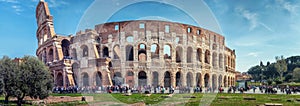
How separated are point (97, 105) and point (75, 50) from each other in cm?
2615

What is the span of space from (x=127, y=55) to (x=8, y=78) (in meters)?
22.6

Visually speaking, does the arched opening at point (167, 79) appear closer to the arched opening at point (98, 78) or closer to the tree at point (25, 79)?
the arched opening at point (98, 78)

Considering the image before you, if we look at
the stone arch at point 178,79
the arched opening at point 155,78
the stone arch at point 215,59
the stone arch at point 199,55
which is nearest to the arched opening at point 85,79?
the arched opening at point 155,78

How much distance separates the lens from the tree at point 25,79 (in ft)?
50.2

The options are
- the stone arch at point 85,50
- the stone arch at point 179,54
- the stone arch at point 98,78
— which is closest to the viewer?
the stone arch at point 98,78

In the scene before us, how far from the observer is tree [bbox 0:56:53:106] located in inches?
603

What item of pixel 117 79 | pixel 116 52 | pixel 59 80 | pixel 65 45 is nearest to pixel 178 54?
pixel 116 52

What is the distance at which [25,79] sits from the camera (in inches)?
622

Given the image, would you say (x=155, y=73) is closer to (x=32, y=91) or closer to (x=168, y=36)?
(x=168, y=36)

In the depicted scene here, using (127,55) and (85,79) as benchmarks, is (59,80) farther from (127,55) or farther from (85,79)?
(127,55)

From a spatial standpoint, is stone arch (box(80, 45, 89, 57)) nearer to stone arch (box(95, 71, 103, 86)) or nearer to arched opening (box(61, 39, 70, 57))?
arched opening (box(61, 39, 70, 57))

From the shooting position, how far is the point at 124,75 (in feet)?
114

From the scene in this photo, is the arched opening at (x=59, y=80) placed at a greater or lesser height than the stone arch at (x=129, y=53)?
lesser

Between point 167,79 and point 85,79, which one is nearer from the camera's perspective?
point 85,79
